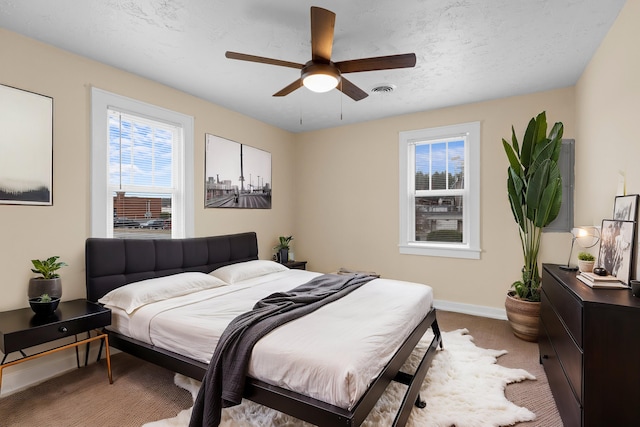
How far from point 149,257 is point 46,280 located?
0.86 meters

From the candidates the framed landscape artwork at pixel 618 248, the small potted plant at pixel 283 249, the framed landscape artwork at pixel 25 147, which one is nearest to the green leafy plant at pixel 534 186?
the framed landscape artwork at pixel 618 248

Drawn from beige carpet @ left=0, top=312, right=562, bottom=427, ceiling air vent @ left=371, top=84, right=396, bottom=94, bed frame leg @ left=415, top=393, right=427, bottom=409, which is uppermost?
ceiling air vent @ left=371, top=84, right=396, bottom=94

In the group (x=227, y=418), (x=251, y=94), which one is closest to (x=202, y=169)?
(x=251, y=94)

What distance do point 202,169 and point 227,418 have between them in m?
2.79

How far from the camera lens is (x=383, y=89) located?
3.59 metres

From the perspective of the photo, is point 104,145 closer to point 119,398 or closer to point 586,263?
point 119,398

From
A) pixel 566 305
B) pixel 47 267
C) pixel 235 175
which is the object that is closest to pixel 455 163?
pixel 566 305

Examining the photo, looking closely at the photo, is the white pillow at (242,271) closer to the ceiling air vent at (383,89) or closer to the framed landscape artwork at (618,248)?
the ceiling air vent at (383,89)

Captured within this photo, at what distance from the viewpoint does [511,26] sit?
2.41 metres

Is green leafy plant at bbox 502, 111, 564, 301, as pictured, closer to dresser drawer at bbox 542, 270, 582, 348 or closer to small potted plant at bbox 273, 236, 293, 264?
dresser drawer at bbox 542, 270, 582, 348

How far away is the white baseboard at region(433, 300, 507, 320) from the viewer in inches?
157

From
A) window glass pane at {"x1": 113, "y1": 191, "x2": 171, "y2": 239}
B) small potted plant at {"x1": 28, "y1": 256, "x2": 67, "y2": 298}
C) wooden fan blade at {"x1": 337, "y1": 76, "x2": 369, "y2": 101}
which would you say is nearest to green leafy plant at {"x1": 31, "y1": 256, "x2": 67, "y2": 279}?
small potted plant at {"x1": 28, "y1": 256, "x2": 67, "y2": 298}

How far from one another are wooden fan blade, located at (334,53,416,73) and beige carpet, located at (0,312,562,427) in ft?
8.09

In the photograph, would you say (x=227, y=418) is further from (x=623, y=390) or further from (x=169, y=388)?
(x=623, y=390)
